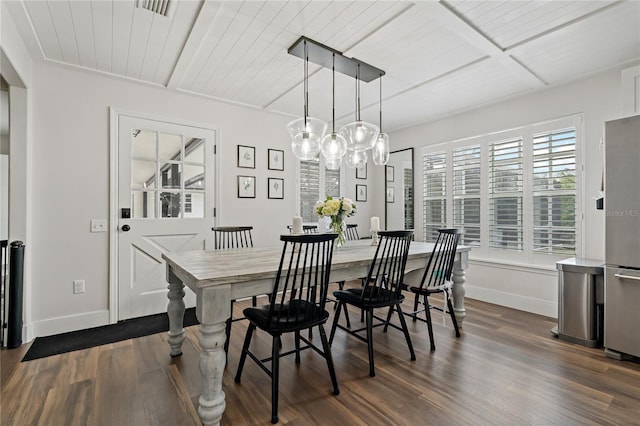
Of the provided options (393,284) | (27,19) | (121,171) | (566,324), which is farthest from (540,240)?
(27,19)

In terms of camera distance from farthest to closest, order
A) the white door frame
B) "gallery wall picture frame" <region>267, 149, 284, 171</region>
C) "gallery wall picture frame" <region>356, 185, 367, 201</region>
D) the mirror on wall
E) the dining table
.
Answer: "gallery wall picture frame" <region>356, 185, 367, 201</region> < the mirror on wall < "gallery wall picture frame" <region>267, 149, 284, 171</region> < the white door frame < the dining table

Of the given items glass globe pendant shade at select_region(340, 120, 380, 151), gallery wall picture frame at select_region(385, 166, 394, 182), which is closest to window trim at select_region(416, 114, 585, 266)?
gallery wall picture frame at select_region(385, 166, 394, 182)

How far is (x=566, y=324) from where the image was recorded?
2703mm

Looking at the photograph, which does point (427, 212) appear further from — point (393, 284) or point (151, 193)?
point (151, 193)

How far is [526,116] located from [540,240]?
1433 mm

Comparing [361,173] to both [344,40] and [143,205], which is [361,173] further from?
[143,205]

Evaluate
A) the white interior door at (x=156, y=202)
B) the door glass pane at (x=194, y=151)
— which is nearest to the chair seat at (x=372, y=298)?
the white interior door at (x=156, y=202)

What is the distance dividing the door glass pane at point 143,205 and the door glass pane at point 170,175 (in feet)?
0.58

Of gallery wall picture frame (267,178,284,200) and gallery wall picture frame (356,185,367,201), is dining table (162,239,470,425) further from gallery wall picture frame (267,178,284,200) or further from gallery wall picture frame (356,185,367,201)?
gallery wall picture frame (356,185,367,201)

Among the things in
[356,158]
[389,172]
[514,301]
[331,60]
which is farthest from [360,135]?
[514,301]

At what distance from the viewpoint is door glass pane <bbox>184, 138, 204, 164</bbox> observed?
3.60m

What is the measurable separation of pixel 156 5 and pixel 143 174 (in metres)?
1.80

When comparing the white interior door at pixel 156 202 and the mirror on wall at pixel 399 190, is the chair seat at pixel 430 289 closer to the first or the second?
→ the mirror on wall at pixel 399 190

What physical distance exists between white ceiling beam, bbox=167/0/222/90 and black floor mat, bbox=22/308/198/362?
2513 millimetres
